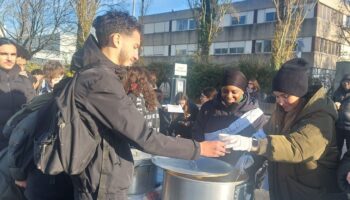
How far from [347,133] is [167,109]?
4.45 metres

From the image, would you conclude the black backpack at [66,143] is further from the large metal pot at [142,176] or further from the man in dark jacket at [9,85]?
the man in dark jacket at [9,85]

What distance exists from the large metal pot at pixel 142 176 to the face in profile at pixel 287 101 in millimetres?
975

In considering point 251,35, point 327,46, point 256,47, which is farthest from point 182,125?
point 251,35

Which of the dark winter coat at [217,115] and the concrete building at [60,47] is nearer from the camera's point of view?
the dark winter coat at [217,115]

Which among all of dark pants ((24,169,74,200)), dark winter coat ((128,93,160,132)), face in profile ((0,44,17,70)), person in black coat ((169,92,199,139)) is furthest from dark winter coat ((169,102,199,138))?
dark pants ((24,169,74,200))

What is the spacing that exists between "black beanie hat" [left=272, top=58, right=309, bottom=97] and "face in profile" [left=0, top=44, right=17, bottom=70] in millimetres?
2414

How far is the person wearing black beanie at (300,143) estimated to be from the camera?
209cm

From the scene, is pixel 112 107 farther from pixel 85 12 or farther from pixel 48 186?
pixel 85 12

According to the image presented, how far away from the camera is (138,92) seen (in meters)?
4.25

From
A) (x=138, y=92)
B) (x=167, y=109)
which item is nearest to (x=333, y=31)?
(x=167, y=109)

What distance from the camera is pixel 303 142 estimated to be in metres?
2.08

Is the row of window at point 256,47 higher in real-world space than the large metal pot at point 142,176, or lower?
higher

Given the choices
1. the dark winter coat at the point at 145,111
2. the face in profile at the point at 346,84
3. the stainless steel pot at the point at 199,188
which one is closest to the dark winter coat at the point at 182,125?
the dark winter coat at the point at 145,111

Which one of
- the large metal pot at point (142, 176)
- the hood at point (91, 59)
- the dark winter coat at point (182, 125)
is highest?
the hood at point (91, 59)
